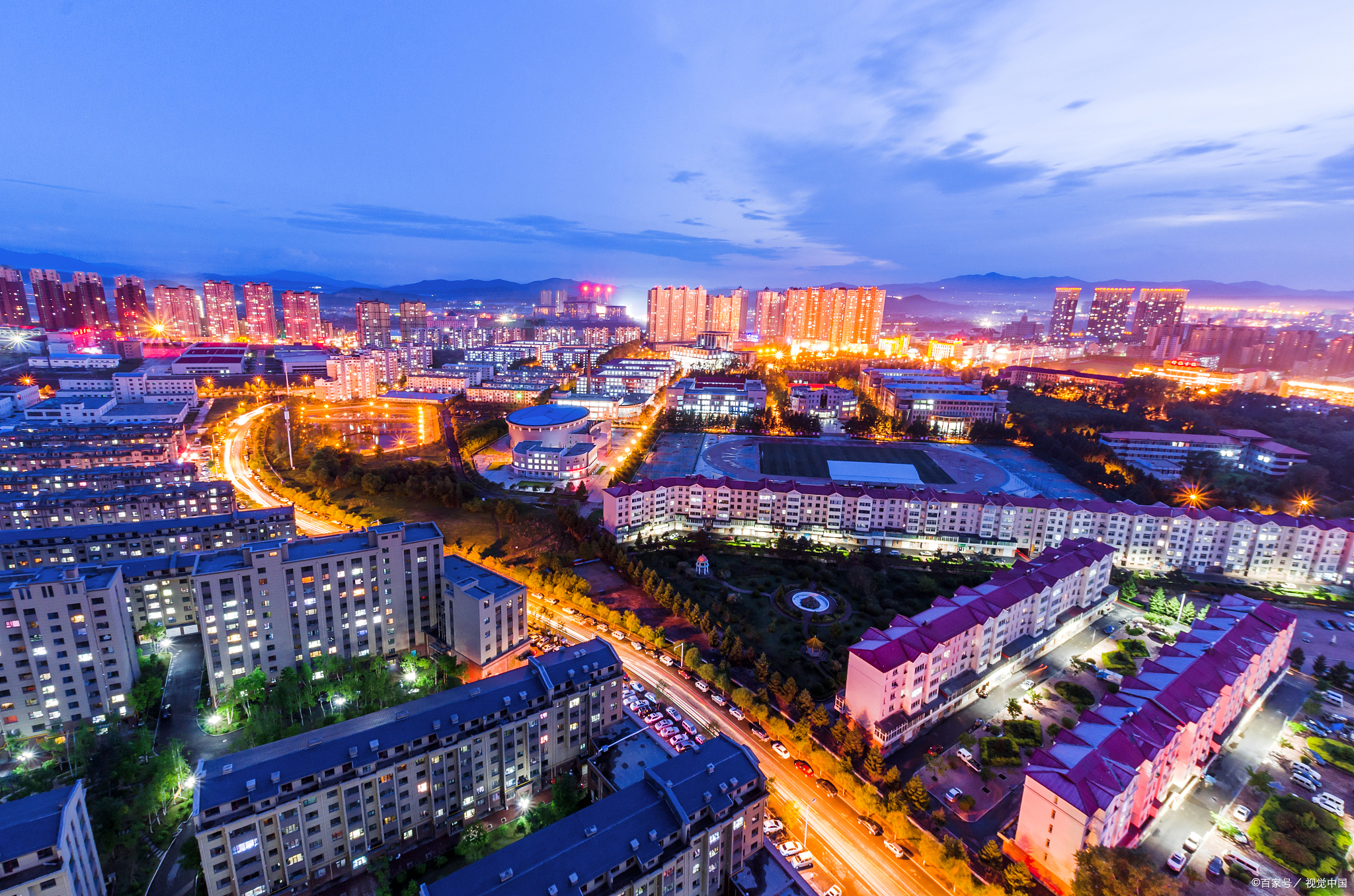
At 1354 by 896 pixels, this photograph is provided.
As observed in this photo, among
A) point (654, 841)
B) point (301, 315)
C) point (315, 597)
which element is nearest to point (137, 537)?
point (315, 597)

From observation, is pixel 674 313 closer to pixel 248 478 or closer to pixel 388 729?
pixel 248 478

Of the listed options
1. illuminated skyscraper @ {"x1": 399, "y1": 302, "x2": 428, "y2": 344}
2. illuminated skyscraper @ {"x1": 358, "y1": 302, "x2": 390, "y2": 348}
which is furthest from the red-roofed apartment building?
illuminated skyscraper @ {"x1": 399, "y1": 302, "x2": 428, "y2": 344}

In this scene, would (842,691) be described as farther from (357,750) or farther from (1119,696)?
(357,750)

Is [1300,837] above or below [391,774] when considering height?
below

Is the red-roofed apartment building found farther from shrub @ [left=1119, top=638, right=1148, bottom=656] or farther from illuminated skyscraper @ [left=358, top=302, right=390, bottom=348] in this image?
illuminated skyscraper @ [left=358, top=302, right=390, bottom=348]

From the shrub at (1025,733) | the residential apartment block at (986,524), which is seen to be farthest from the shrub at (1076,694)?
the residential apartment block at (986,524)

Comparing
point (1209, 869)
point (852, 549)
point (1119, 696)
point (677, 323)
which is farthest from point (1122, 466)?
point (677, 323)
